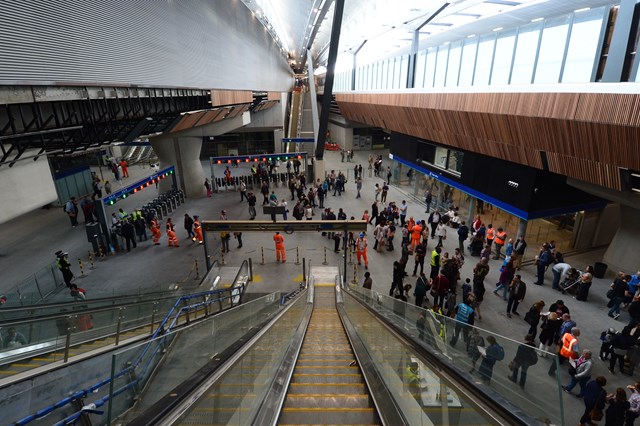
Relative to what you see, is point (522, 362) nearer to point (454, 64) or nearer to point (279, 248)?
point (279, 248)

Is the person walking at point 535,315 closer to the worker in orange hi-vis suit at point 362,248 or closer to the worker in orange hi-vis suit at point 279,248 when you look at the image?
the worker in orange hi-vis suit at point 362,248

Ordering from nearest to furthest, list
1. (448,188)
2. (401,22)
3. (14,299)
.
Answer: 1. (14,299)
2. (401,22)
3. (448,188)

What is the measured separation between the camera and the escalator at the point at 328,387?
3967 millimetres

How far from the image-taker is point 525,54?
38.3 ft

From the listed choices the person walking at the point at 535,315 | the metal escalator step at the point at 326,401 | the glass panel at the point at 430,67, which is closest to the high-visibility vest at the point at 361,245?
the person walking at the point at 535,315

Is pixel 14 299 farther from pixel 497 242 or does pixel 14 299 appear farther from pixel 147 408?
pixel 497 242

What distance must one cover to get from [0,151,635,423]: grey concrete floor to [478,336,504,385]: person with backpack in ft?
18.6

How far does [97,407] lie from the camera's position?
15.8 feet

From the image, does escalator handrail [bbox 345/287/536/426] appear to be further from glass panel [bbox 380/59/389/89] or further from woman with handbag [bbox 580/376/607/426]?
glass panel [bbox 380/59/389/89]

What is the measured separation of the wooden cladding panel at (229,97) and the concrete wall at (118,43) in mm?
519

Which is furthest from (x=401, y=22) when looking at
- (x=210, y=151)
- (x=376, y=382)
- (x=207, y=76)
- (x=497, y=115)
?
(x=210, y=151)

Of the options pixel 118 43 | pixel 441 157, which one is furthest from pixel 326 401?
pixel 441 157

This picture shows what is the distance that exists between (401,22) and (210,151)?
98.2 ft

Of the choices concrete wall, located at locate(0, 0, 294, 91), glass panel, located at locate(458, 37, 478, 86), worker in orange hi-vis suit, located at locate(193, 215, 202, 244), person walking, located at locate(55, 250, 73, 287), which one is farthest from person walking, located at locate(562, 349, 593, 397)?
person walking, located at locate(55, 250, 73, 287)
